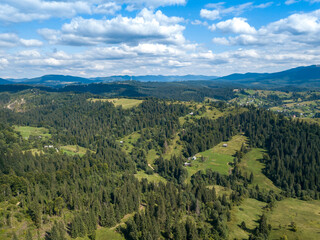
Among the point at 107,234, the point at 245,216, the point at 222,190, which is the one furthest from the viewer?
the point at 222,190

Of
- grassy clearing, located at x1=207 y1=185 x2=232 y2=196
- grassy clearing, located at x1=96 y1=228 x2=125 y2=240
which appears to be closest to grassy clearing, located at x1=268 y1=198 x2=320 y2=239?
grassy clearing, located at x1=207 y1=185 x2=232 y2=196

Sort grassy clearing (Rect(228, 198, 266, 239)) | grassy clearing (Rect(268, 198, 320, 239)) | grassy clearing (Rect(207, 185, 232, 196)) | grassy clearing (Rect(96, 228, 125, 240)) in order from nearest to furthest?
Answer: grassy clearing (Rect(96, 228, 125, 240)), grassy clearing (Rect(268, 198, 320, 239)), grassy clearing (Rect(228, 198, 266, 239)), grassy clearing (Rect(207, 185, 232, 196))

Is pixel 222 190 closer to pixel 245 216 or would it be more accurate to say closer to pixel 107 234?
pixel 245 216

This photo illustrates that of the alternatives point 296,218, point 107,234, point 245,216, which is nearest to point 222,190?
point 245,216

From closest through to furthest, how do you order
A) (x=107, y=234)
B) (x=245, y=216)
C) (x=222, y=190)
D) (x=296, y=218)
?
(x=107, y=234)
(x=296, y=218)
(x=245, y=216)
(x=222, y=190)

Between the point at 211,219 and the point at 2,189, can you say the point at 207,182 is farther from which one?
the point at 2,189

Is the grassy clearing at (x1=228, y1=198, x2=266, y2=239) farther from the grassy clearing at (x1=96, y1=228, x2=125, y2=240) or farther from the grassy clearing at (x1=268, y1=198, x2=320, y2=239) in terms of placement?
the grassy clearing at (x1=96, y1=228, x2=125, y2=240)

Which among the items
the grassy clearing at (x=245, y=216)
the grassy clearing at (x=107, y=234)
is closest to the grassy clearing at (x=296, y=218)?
the grassy clearing at (x=245, y=216)
